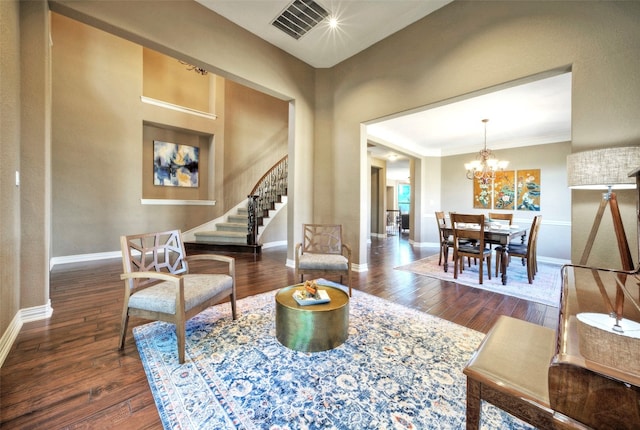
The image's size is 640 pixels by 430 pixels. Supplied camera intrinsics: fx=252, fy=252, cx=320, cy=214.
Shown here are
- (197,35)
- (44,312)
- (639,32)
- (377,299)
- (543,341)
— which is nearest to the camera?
(543,341)

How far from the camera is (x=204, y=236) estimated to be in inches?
241

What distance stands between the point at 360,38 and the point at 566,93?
3.24 m

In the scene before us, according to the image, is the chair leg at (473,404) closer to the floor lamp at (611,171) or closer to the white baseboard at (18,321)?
the floor lamp at (611,171)

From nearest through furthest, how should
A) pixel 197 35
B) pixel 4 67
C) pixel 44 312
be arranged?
pixel 4 67
pixel 44 312
pixel 197 35

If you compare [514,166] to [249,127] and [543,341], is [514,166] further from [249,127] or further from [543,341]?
[249,127]

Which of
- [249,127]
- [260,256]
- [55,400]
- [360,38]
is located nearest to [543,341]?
[55,400]

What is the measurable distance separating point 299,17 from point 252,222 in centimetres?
390

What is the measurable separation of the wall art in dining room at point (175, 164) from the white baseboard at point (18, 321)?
4.16 metres

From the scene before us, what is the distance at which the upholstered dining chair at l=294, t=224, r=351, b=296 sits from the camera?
3.11 meters

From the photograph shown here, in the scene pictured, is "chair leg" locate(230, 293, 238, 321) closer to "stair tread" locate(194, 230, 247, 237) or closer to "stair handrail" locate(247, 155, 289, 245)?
"stair tread" locate(194, 230, 247, 237)

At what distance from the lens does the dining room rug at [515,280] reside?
10.6ft

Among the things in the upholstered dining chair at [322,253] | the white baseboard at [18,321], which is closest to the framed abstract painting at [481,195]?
the upholstered dining chair at [322,253]

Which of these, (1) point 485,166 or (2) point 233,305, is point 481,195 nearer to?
(1) point 485,166

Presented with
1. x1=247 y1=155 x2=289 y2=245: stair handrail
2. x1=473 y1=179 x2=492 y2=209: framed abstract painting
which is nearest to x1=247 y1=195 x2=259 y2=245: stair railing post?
x1=247 y1=155 x2=289 y2=245: stair handrail
